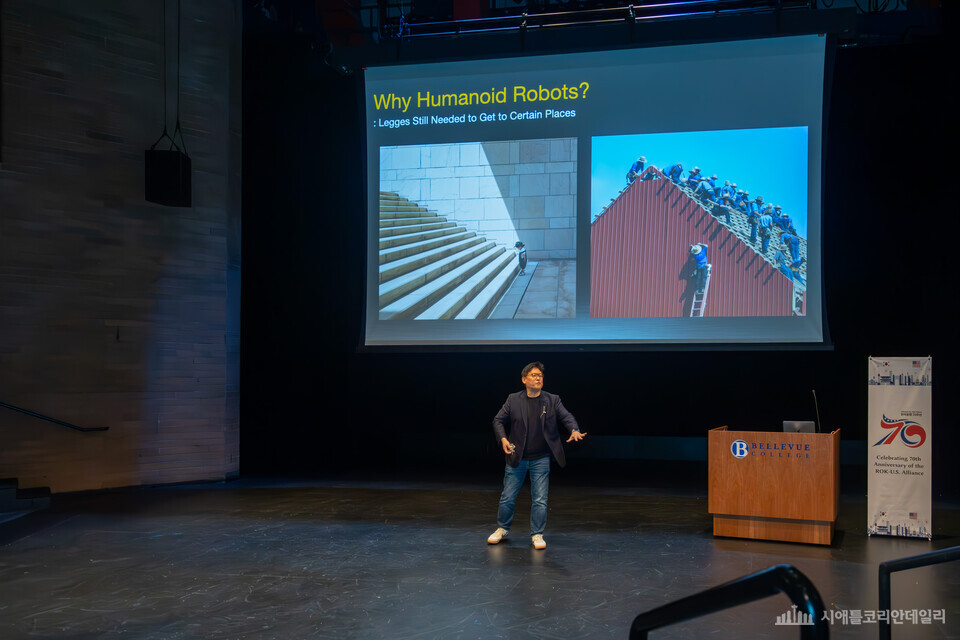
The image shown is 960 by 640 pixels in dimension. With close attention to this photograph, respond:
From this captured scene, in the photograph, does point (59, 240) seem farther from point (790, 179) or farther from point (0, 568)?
point (790, 179)

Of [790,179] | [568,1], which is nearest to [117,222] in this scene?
[568,1]

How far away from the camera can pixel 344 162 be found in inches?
395

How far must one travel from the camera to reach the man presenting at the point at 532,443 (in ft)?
Result: 18.9

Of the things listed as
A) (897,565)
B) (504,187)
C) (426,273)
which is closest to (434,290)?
(426,273)

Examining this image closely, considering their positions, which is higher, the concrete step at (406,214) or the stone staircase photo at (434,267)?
the concrete step at (406,214)

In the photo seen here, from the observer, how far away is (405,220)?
8.26 meters

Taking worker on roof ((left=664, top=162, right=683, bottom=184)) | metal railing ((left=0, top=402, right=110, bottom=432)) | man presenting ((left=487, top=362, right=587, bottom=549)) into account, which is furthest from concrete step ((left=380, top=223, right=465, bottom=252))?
metal railing ((left=0, top=402, right=110, bottom=432))

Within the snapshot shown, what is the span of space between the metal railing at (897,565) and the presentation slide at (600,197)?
5340mm

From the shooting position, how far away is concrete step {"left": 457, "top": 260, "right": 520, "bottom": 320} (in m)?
7.88

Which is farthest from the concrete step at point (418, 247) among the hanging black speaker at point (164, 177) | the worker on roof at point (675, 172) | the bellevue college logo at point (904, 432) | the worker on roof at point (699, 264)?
the bellevue college logo at point (904, 432)

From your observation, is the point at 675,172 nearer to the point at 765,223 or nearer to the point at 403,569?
the point at 765,223

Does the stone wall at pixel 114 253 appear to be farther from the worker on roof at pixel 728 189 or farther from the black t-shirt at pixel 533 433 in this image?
the worker on roof at pixel 728 189
